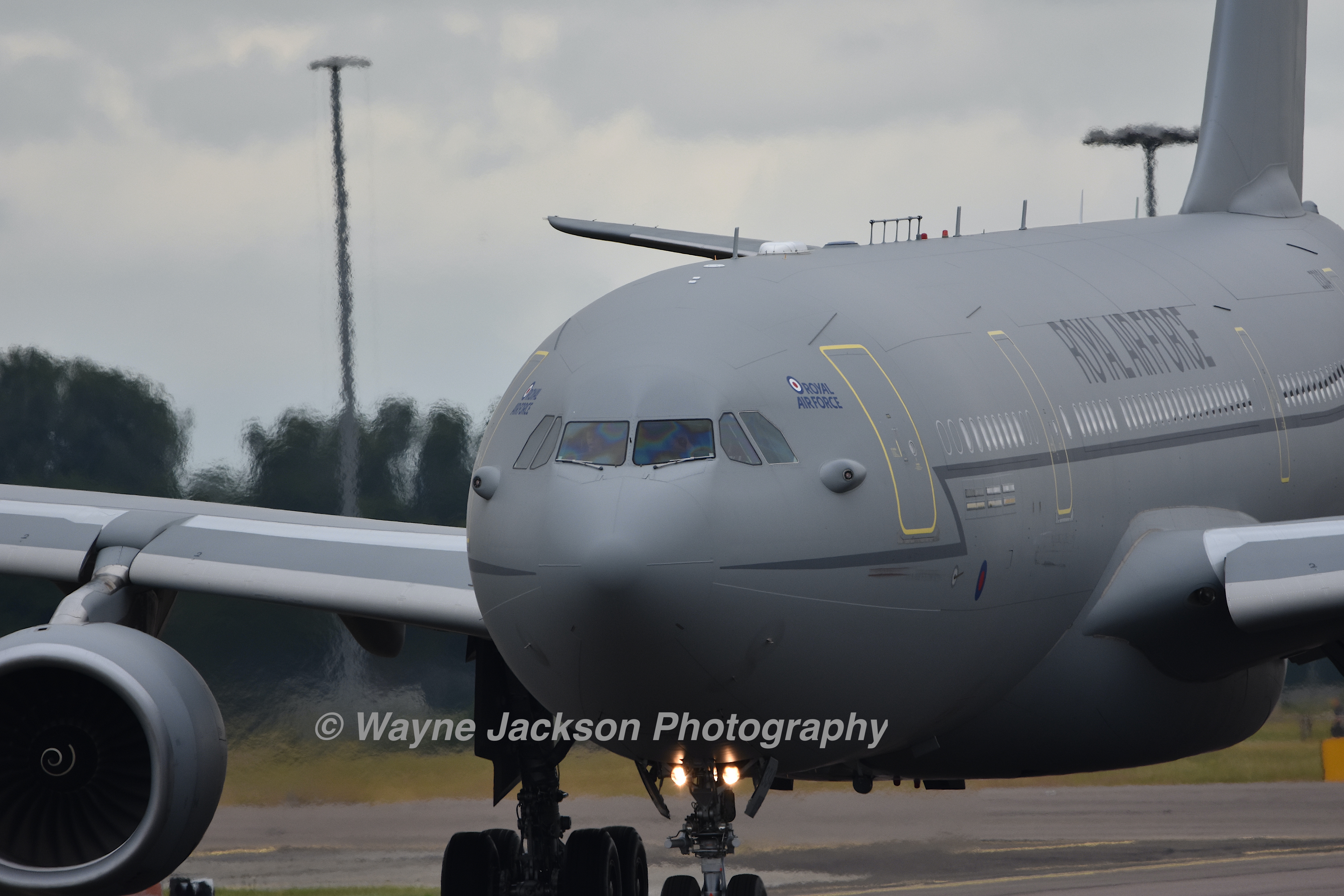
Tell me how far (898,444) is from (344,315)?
14303 millimetres

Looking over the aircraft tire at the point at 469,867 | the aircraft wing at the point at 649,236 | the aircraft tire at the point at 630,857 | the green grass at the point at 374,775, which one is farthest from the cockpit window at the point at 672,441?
the green grass at the point at 374,775

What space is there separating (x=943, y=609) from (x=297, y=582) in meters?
5.41

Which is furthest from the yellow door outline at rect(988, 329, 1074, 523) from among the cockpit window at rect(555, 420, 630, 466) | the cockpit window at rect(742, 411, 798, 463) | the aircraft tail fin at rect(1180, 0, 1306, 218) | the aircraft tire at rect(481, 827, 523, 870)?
the aircraft tail fin at rect(1180, 0, 1306, 218)

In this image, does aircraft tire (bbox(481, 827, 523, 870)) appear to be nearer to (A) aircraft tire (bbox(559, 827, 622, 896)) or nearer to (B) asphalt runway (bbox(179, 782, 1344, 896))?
(A) aircraft tire (bbox(559, 827, 622, 896))

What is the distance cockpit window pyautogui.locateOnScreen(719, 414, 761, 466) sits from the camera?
9.83 m

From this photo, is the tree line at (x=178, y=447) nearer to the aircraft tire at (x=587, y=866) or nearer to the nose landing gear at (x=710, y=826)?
the aircraft tire at (x=587, y=866)

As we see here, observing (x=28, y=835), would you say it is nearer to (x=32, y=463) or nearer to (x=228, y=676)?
(x=228, y=676)

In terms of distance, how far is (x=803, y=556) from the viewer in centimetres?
982

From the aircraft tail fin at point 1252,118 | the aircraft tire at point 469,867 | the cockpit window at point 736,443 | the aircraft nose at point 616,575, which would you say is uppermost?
the aircraft tail fin at point 1252,118

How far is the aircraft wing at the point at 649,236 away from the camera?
1909cm

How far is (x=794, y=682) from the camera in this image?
10.1 meters

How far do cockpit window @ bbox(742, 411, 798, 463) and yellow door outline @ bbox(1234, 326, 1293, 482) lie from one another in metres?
6.77

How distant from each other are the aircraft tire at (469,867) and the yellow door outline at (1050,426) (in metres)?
6.18

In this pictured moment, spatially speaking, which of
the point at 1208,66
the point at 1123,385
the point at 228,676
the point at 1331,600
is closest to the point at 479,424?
the point at 228,676
